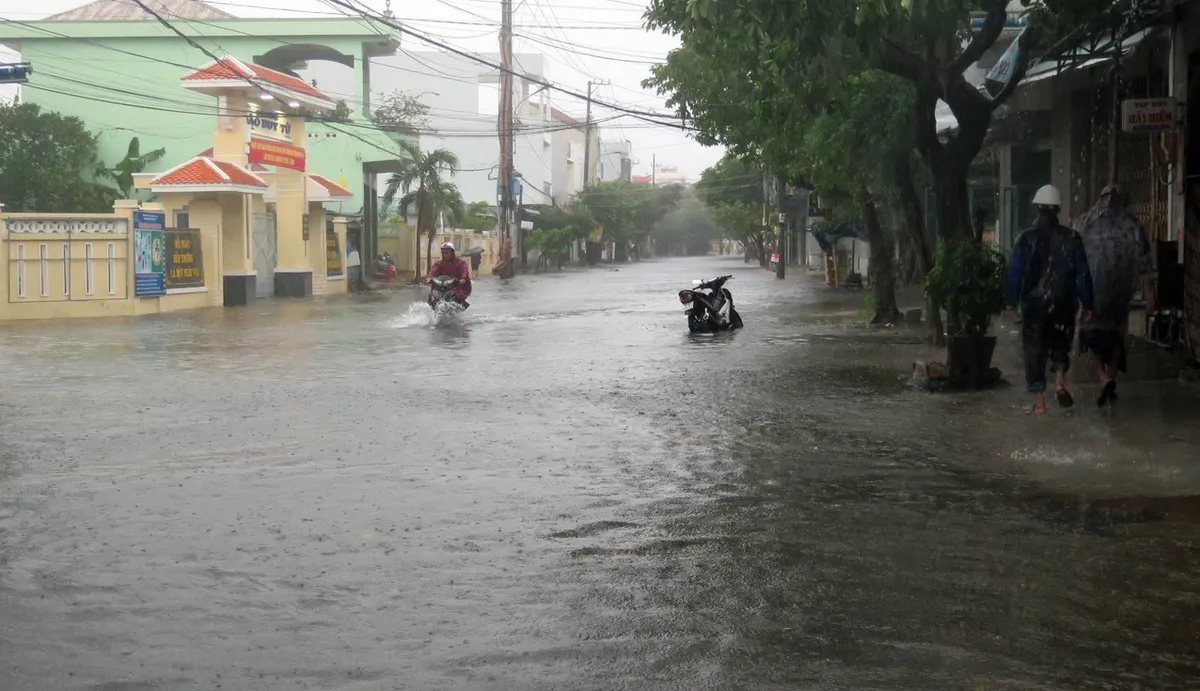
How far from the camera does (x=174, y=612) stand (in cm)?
545

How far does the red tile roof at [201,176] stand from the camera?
31328mm

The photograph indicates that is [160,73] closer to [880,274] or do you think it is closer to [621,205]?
[880,274]

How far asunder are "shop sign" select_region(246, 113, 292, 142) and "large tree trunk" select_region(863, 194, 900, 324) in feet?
59.2

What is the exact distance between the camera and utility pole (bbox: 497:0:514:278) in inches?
1859

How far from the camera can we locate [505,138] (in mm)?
50844

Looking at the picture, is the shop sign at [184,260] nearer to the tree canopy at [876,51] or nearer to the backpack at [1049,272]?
the tree canopy at [876,51]

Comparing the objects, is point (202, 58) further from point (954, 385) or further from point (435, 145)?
point (954, 385)

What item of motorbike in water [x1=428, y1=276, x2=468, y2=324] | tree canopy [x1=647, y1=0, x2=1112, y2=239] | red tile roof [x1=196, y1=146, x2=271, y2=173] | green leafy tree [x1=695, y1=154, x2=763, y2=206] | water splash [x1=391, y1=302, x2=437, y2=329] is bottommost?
water splash [x1=391, y1=302, x2=437, y2=329]

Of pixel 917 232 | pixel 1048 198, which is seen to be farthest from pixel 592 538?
pixel 917 232

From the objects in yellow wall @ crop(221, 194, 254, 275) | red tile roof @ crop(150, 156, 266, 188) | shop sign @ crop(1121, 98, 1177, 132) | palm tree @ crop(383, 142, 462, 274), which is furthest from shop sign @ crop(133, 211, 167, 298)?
shop sign @ crop(1121, 98, 1177, 132)

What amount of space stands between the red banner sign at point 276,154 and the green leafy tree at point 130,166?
34.4ft

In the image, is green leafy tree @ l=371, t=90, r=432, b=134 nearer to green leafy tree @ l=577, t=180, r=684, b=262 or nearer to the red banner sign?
the red banner sign

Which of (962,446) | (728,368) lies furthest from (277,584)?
(728,368)

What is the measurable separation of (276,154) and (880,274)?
64.2 feet
